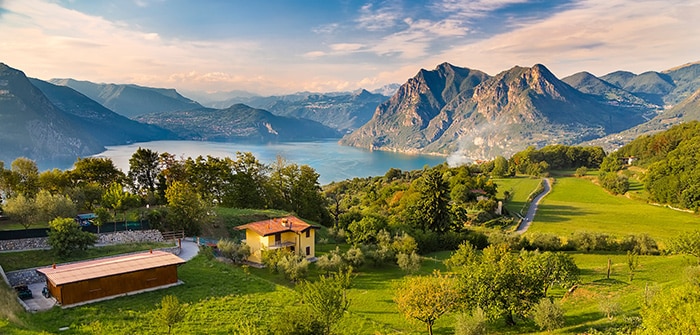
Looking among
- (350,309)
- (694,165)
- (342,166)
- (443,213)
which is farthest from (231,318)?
(342,166)

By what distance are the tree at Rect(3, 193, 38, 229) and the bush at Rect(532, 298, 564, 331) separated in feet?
104

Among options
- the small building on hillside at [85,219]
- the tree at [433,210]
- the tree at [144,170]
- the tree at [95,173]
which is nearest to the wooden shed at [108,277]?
the small building on hillside at [85,219]

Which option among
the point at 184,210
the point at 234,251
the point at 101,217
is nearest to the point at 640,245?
the point at 234,251

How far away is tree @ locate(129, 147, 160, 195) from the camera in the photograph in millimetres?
44000

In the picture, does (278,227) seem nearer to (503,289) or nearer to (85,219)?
(85,219)

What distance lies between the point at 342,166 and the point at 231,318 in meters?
155

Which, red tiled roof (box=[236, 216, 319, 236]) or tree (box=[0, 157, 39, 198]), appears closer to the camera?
red tiled roof (box=[236, 216, 319, 236])

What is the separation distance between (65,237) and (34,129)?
17278cm

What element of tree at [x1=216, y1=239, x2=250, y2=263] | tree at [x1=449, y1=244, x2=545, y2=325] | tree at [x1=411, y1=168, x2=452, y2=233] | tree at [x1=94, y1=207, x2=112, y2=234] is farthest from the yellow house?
tree at [x1=449, y1=244, x2=545, y2=325]

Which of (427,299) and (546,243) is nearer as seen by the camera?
(427,299)

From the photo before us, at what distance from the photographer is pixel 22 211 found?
2727 cm

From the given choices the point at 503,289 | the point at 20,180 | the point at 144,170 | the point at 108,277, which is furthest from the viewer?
the point at 144,170

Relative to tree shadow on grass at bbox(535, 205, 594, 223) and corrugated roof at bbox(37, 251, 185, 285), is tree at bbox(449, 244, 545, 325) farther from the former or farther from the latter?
tree shadow on grass at bbox(535, 205, 594, 223)

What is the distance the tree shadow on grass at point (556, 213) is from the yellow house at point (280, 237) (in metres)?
36.3
